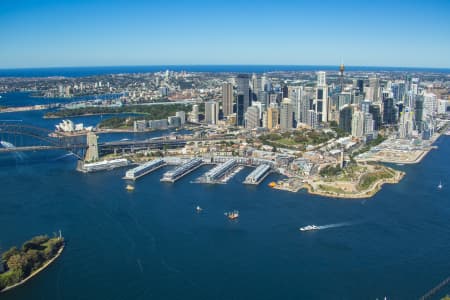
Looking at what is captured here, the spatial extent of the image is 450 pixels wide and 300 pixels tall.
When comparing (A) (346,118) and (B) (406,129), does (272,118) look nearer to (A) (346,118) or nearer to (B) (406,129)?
(A) (346,118)

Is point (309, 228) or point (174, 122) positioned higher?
point (174, 122)

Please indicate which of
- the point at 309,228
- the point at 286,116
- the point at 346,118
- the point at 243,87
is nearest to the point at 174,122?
the point at 243,87

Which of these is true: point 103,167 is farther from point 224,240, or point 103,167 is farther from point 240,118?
point 240,118

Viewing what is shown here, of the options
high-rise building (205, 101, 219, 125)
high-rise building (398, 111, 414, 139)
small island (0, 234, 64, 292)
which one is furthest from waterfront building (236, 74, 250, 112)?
small island (0, 234, 64, 292)

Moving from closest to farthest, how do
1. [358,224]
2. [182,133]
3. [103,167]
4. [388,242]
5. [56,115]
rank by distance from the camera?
[388,242] → [358,224] → [103,167] → [182,133] → [56,115]

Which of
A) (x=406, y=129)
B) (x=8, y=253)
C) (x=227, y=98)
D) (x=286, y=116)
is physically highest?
(x=227, y=98)

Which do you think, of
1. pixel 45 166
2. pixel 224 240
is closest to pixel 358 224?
pixel 224 240
